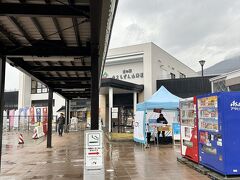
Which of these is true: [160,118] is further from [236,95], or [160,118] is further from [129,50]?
[129,50]

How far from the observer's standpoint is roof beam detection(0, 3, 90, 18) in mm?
5887

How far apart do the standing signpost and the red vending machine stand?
12.0 ft

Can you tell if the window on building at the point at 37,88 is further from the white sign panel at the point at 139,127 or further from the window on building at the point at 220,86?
the window on building at the point at 220,86

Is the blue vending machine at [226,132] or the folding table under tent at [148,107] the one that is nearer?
the blue vending machine at [226,132]

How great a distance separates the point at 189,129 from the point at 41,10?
A: 6747mm

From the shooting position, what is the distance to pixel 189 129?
35.3 ft

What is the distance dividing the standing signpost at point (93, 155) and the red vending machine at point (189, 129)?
3.67 metres

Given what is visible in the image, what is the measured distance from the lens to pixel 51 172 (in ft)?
32.3

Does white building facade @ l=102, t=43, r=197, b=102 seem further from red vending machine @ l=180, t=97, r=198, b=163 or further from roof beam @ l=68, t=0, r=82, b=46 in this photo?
roof beam @ l=68, t=0, r=82, b=46

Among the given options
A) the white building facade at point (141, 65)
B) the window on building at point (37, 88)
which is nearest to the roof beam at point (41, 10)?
the white building facade at point (141, 65)

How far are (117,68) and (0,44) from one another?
27.4 meters

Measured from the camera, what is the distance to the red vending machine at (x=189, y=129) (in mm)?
10156

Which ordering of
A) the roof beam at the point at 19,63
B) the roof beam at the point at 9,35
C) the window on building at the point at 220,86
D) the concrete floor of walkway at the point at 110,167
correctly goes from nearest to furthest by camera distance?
the roof beam at the point at 9,35 < the concrete floor of walkway at the point at 110,167 < the roof beam at the point at 19,63 < the window on building at the point at 220,86

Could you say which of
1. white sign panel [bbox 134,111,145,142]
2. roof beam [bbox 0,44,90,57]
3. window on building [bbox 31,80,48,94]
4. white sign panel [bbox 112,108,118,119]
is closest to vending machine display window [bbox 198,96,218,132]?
roof beam [bbox 0,44,90,57]
